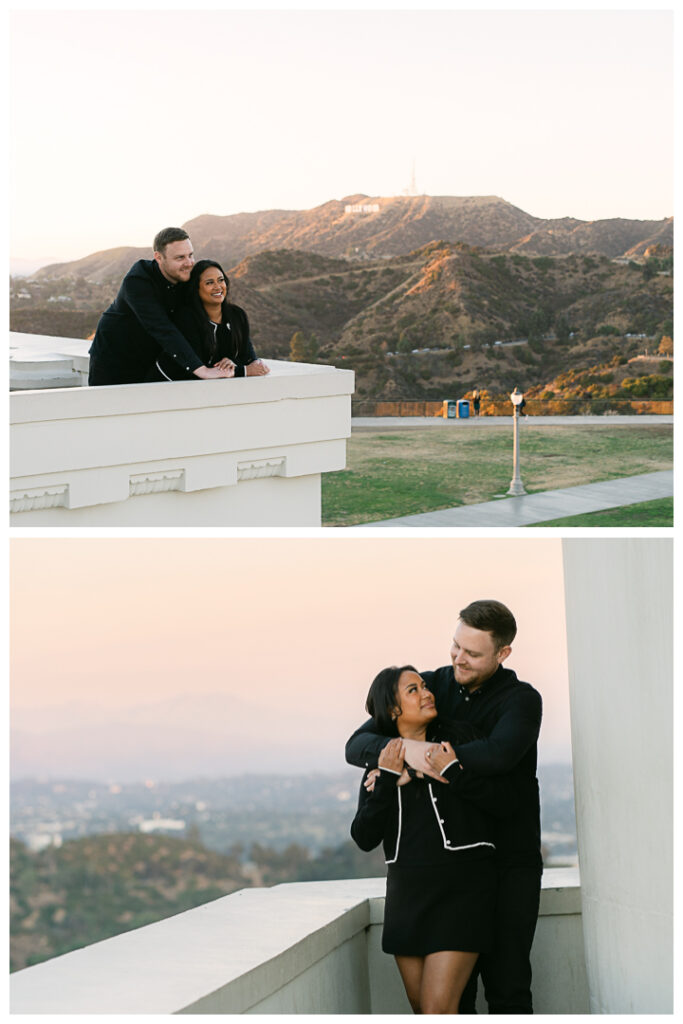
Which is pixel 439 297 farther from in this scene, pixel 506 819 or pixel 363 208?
pixel 506 819

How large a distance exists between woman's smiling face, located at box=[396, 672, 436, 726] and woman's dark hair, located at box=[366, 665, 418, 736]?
16mm

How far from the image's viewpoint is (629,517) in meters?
16.3

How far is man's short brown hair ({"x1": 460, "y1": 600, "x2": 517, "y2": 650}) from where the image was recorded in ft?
10.9

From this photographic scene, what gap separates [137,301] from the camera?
4469mm

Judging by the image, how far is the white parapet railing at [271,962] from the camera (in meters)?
2.78

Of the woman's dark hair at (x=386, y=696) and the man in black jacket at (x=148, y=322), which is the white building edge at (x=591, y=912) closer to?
the woman's dark hair at (x=386, y=696)

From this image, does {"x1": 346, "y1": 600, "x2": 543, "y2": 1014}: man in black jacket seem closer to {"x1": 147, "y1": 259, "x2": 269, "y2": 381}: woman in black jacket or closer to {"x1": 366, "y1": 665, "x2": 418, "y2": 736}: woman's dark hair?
{"x1": 366, "y1": 665, "x2": 418, "y2": 736}: woman's dark hair

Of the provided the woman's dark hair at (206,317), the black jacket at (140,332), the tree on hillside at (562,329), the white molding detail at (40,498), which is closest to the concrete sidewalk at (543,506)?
the woman's dark hair at (206,317)

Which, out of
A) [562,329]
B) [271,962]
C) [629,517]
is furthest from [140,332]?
[562,329]

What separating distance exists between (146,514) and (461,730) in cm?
207

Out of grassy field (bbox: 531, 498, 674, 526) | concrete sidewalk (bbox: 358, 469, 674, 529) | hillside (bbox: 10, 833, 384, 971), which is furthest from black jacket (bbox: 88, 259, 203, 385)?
grassy field (bbox: 531, 498, 674, 526)

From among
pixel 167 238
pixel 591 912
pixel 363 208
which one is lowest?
pixel 591 912

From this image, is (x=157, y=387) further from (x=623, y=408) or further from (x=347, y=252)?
(x=347, y=252)

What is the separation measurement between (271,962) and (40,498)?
7.33 feet
